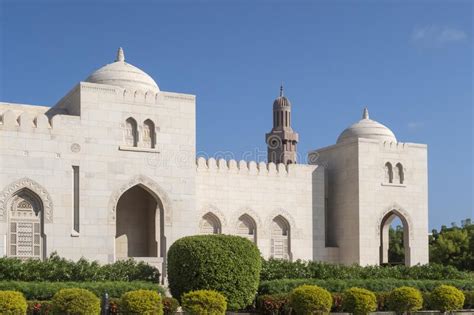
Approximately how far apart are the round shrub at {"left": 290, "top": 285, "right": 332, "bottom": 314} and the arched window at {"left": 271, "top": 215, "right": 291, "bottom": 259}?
10.8 m

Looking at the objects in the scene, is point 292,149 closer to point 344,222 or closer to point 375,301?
point 344,222

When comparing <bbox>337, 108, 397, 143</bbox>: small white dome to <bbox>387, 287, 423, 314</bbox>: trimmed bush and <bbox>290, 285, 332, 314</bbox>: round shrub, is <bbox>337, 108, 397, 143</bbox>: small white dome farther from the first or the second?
<bbox>290, 285, 332, 314</bbox>: round shrub

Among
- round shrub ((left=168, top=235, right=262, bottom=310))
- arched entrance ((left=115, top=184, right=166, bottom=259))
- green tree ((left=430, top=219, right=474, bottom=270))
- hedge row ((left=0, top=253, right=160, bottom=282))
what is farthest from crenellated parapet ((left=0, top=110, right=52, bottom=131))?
green tree ((left=430, top=219, right=474, bottom=270))

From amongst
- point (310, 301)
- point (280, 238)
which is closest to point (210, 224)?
point (280, 238)

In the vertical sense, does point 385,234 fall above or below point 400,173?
below

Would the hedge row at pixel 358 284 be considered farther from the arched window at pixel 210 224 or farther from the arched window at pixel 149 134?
the arched window at pixel 210 224

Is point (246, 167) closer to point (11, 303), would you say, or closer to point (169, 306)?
point (169, 306)

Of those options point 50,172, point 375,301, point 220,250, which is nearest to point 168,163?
point 50,172

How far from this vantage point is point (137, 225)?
2669 cm

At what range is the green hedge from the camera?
17.2 metres

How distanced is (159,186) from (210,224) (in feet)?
14.9

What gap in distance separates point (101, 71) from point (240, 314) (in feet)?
33.6

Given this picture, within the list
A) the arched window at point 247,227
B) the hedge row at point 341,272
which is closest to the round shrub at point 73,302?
the hedge row at point 341,272

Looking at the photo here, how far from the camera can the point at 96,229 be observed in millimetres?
22562
